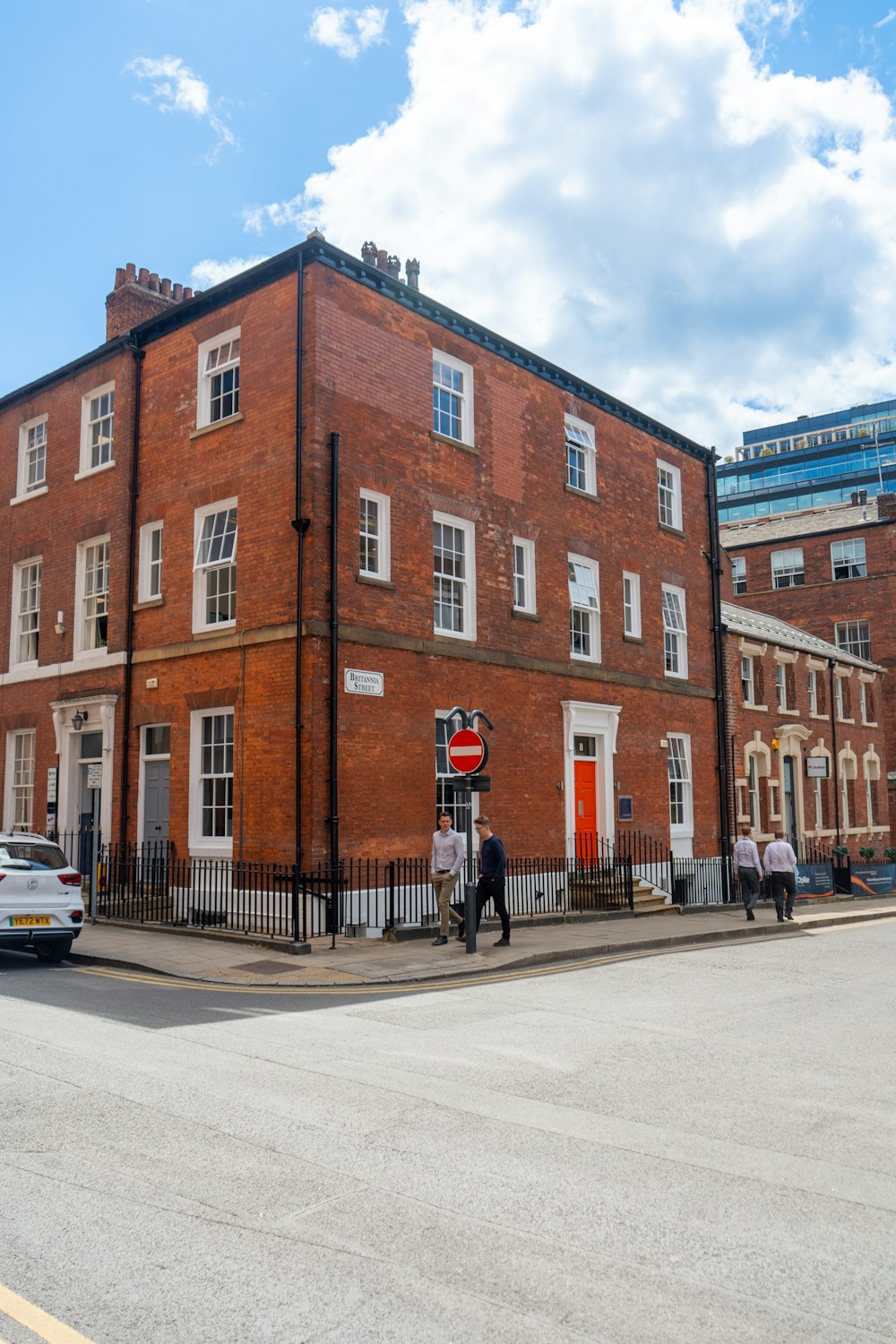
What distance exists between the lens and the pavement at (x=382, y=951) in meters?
12.8

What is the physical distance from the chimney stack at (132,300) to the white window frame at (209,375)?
426cm

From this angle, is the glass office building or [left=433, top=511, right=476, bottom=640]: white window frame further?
the glass office building

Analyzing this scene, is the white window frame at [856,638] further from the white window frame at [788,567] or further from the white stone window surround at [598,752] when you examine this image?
the white stone window surround at [598,752]

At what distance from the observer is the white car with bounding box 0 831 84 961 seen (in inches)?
522

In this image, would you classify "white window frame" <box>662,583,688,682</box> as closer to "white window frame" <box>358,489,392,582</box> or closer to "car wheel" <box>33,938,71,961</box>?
"white window frame" <box>358,489,392,582</box>

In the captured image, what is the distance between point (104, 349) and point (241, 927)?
12234mm

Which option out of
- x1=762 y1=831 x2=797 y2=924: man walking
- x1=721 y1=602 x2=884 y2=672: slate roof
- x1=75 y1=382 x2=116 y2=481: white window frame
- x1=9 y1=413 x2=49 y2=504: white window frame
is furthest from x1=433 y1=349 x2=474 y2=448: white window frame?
x1=721 y1=602 x2=884 y2=672: slate roof

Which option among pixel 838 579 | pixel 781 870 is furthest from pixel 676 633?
pixel 838 579

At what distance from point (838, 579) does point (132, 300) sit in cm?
3319

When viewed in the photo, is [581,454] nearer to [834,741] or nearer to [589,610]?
[589,610]

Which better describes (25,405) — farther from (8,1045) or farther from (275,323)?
(8,1045)

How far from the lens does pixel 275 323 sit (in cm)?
1845

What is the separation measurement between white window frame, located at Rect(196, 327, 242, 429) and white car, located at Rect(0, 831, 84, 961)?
28.5ft

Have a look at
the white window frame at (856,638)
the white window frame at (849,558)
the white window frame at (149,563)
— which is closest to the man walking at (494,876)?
the white window frame at (149,563)
